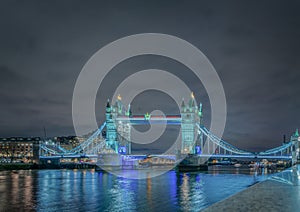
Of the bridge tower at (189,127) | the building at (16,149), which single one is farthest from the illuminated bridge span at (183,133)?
the building at (16,149)

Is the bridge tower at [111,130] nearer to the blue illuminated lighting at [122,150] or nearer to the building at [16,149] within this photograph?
the blue illuminated lighting at [122,150]

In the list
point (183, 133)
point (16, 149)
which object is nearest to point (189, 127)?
point (183, 133)

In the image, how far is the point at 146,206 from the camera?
23062 millimetres

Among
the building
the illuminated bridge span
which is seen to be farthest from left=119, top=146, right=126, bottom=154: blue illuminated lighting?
the building

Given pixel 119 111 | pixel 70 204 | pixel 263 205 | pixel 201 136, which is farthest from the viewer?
pixel 119 111

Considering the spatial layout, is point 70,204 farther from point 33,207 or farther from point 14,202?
point 14,202

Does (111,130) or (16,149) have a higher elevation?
(111,130)

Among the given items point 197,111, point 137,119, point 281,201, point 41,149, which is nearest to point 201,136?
point 197,111

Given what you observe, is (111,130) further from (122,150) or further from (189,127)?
(189,127)

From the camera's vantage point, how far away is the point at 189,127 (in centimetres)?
8481

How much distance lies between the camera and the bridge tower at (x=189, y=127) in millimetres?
81875

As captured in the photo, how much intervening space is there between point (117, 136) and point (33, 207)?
67986 millimetres

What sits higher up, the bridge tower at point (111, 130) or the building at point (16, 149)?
the bridge tower at point (111, 130)

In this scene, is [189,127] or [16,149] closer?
[189,127]
